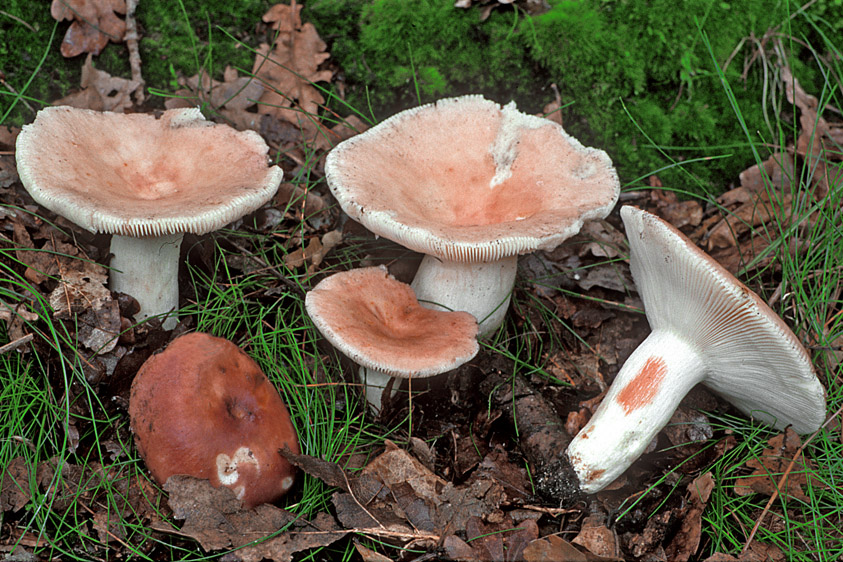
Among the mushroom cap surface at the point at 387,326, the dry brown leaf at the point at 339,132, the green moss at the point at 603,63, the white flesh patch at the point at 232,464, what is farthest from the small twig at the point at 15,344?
the green moss at the point at 603,63

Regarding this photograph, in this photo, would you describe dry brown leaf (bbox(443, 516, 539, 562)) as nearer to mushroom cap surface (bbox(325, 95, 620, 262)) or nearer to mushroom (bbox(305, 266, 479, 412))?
mushroom (bbox(305, 266, 479, 412))

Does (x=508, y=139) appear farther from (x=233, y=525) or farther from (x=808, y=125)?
(x=233, y=525)

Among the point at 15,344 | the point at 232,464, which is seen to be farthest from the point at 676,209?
the point at 15,344

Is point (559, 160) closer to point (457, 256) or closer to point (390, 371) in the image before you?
point (457, 256)

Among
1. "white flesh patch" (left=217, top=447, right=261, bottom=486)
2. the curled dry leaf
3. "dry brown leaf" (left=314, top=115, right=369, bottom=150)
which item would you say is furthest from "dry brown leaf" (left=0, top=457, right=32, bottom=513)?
"dry brown leaf" (left=314, top=115, right=369, bottom=150)

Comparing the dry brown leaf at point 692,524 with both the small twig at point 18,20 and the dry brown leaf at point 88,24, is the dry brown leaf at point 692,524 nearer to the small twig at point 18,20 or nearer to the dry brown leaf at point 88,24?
the dry brown leaf at point 88,24
